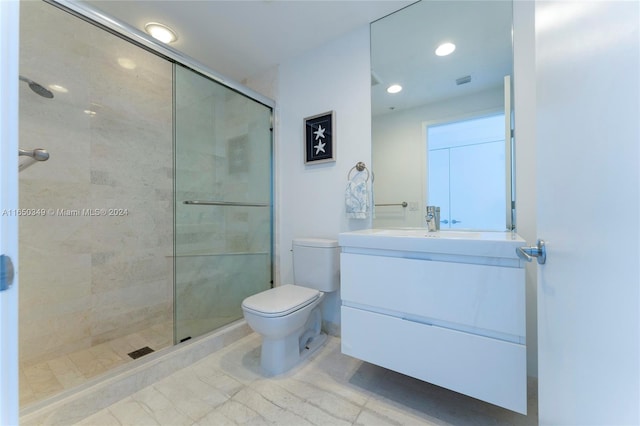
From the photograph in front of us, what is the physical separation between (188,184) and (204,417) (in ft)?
4.68

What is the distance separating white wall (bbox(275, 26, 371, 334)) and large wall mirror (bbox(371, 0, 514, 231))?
11 cm

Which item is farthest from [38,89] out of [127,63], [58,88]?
[127,63]

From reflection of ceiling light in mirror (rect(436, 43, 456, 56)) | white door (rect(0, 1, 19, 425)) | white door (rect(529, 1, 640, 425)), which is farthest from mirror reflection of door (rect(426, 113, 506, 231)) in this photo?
white door (rect(0, 1, 19, 425))

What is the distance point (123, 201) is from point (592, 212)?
8.26 ft

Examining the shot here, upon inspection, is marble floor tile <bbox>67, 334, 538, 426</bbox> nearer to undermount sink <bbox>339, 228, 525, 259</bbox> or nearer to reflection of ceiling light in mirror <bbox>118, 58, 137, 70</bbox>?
undermount sink <bbox>339, 228, 525, 259</bbox>

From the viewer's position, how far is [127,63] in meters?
1.87

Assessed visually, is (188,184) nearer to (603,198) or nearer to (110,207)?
(110,207)

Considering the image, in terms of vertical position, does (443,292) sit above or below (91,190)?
below

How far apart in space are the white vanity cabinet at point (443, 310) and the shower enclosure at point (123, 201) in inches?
47.3

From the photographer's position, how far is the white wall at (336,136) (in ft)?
5.97

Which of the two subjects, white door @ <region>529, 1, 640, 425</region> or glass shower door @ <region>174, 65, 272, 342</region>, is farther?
glass shower door @ <region>174, 65, 272, 342</region>

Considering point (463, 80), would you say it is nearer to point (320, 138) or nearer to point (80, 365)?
point (320, 138)

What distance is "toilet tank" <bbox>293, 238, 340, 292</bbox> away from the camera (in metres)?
1.76

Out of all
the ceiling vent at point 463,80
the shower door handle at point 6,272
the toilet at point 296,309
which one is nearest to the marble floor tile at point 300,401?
the toilet at point 296,309
